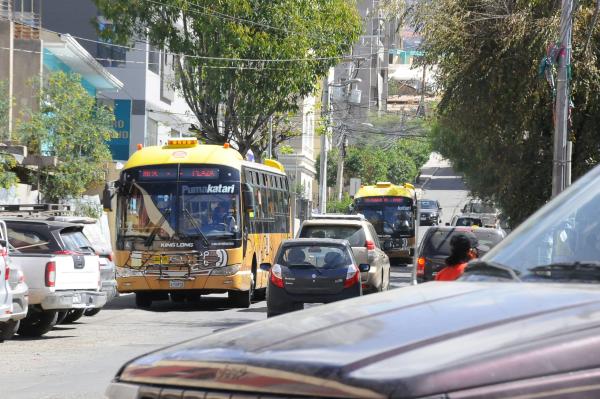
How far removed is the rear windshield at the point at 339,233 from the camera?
24.4 m

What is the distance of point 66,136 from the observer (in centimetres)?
3522

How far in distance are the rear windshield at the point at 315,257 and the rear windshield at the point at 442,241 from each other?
2557 millimetres

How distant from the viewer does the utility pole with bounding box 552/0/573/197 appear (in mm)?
22319

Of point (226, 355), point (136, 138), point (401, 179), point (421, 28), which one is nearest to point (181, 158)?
point (421, 28)

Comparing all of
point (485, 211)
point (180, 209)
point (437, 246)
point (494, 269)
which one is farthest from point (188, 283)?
point (485, 211)

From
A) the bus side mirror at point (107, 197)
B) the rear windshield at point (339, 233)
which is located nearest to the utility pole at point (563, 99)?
the rear windshield at point (339, 233)

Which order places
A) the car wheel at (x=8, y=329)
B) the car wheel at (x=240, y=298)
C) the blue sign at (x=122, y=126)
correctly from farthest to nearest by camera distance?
the blue sign at (x=122, y=126), the car wheel at (x=240, y=298), the car wheel at (x=8, y=329)

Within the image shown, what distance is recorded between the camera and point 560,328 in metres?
2.89

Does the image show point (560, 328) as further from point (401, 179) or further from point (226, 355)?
point (401, 179)

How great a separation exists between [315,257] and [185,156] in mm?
6551

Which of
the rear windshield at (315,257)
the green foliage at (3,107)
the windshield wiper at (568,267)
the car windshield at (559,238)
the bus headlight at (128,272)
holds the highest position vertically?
the green foliage at (3,107)

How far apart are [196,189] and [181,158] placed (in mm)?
788

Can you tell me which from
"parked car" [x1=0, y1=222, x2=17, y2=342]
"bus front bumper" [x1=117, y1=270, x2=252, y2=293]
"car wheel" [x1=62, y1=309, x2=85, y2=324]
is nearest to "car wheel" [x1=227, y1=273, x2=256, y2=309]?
A: "bus front bumper" [x1=117, y1=270, x2=252, y2=293]

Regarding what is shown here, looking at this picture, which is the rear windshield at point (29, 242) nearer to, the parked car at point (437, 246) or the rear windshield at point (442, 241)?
the parked car at point (437, 246)
